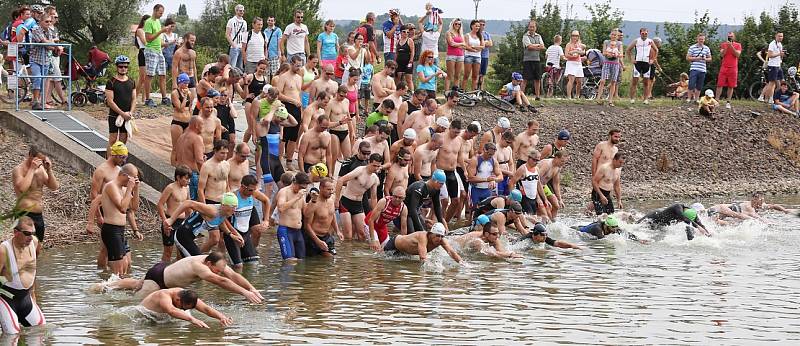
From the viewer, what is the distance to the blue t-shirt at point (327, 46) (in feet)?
73.8

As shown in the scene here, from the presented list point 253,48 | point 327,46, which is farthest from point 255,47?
point 327,46

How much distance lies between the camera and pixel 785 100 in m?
30.6

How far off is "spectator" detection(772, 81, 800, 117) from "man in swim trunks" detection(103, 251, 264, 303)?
2047cm

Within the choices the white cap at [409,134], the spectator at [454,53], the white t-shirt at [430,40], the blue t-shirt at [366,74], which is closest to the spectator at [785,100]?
the spectator at [454,53]

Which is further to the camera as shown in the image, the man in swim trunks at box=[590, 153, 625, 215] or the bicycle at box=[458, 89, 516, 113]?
the bicycle at box=[458, 89, 516, 113]

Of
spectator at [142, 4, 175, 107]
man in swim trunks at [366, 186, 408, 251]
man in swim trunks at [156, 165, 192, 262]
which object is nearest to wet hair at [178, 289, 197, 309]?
man in swim trunks at [156, 165, 192, 262]

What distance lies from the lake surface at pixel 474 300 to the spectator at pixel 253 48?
4554mm

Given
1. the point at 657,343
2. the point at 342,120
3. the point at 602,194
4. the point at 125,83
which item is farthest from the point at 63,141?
the point at 657,343

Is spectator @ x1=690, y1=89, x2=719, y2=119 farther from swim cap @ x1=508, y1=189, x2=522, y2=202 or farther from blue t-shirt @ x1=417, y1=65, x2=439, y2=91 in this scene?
swim cap @ x1=508, y1=189, x2=522, y2=202

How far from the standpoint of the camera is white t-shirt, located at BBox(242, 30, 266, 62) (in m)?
22.0

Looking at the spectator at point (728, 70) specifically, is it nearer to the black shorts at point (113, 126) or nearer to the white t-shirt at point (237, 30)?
the white t-shirt at point (237, 30)

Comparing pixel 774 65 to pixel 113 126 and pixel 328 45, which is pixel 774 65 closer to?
pixel 328 45

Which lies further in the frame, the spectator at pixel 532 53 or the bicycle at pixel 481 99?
the spectator at pixel 532 53

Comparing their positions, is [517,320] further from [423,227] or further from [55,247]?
[55,247]
